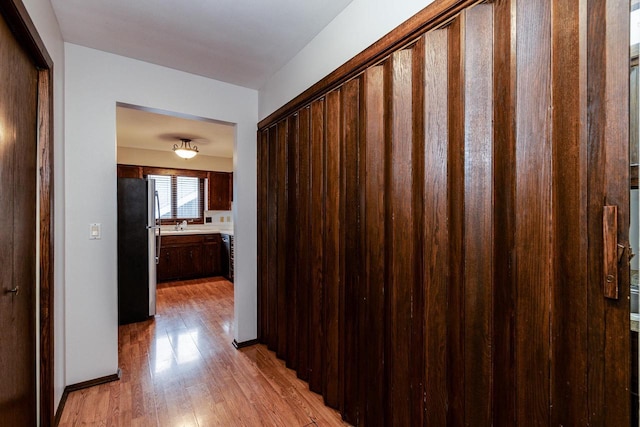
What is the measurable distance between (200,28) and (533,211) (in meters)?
2.26

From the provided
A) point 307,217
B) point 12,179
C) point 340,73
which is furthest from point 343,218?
point 12,179

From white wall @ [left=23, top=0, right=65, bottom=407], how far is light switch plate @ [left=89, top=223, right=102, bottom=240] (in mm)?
193

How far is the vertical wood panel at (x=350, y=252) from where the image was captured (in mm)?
1748

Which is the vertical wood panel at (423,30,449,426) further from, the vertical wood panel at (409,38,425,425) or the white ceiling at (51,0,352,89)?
the white ceiling at (51,0,352,89)

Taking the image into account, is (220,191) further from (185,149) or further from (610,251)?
(610,251)

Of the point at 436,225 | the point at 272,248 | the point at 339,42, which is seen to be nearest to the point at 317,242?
the point at 272,248

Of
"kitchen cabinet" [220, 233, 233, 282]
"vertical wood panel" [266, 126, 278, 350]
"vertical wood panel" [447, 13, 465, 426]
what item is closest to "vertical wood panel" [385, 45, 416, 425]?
"vertical wood panel" [447, 13, 465, 426]

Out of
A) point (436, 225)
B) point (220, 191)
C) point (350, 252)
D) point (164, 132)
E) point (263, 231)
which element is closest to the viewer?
point (436, 225)

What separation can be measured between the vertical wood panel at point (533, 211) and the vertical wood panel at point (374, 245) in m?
0.65

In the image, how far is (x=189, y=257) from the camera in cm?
540

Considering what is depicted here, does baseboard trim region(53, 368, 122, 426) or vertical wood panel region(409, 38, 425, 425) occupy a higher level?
vertical wood panel region(409, 38, 425, 425)

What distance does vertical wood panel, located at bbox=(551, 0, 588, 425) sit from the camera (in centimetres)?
89

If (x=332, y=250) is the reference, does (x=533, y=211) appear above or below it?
above

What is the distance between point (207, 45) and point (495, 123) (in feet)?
6.98
